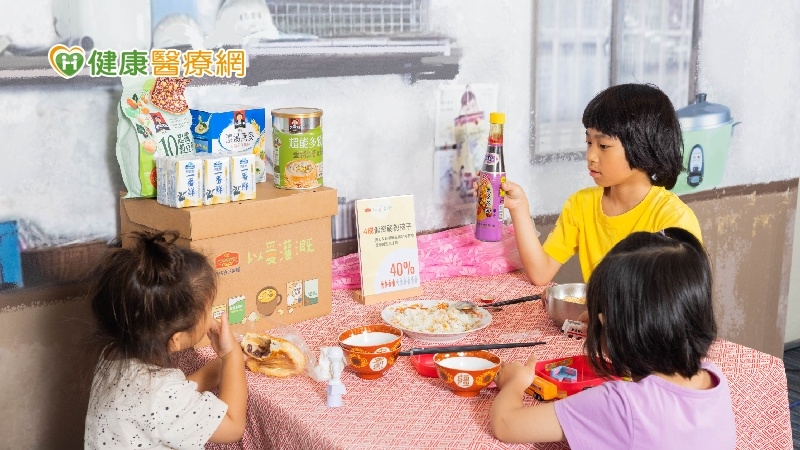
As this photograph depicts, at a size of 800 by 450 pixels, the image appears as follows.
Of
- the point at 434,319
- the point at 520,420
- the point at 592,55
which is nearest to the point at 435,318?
the point at 434,319

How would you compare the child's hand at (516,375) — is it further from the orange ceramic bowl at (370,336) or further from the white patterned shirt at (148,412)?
the white patterned shirt at (148,412)

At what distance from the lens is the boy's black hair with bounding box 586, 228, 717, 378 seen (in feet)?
4.39

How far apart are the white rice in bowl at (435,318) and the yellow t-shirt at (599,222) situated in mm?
338

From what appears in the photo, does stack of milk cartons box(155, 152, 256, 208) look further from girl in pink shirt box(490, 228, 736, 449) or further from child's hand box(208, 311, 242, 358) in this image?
girl in pink shirt box(490, 228, 736, 449)

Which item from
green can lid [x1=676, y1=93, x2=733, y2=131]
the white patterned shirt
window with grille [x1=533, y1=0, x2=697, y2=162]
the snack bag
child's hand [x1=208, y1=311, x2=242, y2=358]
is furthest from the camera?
green can lid [x1=676, y1=93, x2=733, y2=131]

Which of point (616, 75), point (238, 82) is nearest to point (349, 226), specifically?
point (238, 82)

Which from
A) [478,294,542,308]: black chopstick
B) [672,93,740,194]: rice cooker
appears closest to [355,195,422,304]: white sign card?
[478,294,542,308]: black chopstick

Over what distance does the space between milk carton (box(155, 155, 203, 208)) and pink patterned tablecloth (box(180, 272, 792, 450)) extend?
0.97 ft

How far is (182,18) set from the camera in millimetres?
1961

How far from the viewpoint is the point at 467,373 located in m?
1.51

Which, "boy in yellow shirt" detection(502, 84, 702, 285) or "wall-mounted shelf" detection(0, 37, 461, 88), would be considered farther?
"boy in yellow shirt" detection(502, 84, 702, 285)

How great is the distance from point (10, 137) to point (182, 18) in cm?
44

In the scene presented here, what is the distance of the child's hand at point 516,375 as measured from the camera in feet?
4.81

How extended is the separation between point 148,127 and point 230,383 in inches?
23.6
